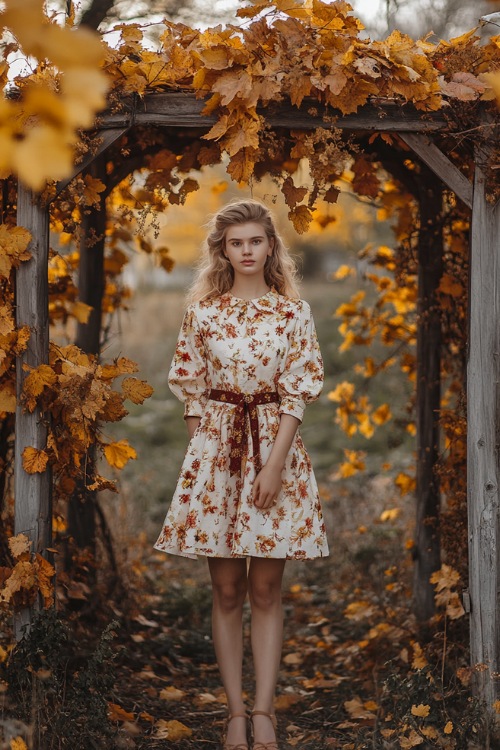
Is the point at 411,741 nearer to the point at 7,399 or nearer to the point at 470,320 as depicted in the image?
the point at 470,320

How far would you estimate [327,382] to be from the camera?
1148cm

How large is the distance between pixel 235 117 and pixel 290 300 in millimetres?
739

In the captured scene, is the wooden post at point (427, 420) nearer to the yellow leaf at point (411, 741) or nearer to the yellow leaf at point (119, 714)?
the yellow leaf at point (411, 741)

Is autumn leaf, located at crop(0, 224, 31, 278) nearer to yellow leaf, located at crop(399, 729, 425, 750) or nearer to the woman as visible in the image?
the woman

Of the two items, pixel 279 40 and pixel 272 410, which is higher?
pixel 279 40

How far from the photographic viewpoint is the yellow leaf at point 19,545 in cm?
329

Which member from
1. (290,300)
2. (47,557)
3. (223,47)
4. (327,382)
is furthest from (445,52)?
(327,382)

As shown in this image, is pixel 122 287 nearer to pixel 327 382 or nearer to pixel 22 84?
pixel 22 84

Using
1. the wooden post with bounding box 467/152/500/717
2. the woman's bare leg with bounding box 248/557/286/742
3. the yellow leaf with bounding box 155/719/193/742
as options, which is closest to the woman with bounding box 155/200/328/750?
the woman's bare leg with bounding box 248/557/286/742

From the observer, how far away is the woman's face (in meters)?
3.36

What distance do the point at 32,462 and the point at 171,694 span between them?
4.78 feet

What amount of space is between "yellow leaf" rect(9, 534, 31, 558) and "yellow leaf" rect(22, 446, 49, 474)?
0.25m

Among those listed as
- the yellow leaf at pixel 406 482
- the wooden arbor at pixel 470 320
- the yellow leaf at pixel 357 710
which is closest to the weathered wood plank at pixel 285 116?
the wooden arbor at pixel 470 320

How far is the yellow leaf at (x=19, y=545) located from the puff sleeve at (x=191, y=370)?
0.79m
